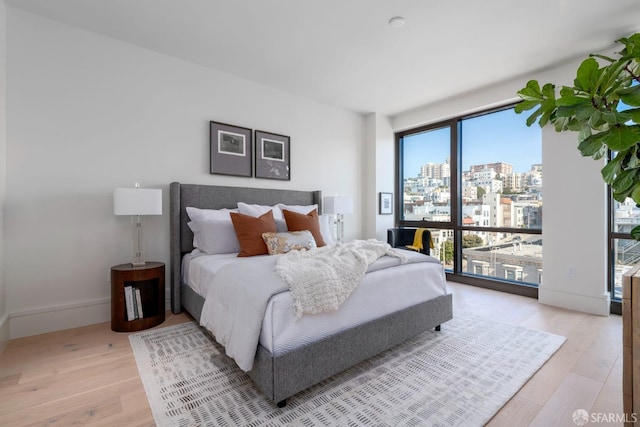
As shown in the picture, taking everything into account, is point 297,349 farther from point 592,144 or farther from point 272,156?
point 272,156

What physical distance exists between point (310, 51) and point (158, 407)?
322cm

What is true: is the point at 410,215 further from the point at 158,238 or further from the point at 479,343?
the point at 158,238

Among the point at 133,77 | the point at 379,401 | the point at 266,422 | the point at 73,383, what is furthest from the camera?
the point at 133,77

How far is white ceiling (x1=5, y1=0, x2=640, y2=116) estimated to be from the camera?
7.77ft

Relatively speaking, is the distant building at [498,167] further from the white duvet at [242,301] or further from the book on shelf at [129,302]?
the book on shelf at [129,302]

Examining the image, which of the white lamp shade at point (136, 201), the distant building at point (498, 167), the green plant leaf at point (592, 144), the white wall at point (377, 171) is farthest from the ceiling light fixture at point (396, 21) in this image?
the white lamp shade at point (136, 201)

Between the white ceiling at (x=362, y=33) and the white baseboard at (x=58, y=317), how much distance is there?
8.40 ft

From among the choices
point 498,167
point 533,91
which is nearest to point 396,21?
point 533,91

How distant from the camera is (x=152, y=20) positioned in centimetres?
255

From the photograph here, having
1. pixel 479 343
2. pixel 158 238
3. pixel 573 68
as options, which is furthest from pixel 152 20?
pixel 573 68

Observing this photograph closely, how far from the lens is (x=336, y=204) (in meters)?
4.02

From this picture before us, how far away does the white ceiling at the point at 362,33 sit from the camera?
2.37 metres

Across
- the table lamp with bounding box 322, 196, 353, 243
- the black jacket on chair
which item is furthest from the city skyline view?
the table lamp with bounding box 322, 196, 353, 243

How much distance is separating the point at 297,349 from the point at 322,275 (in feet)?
1.41
